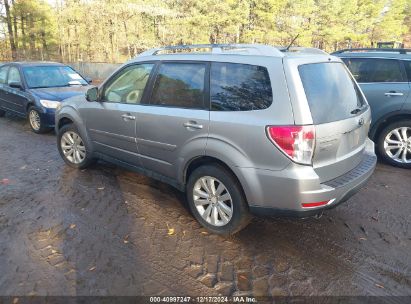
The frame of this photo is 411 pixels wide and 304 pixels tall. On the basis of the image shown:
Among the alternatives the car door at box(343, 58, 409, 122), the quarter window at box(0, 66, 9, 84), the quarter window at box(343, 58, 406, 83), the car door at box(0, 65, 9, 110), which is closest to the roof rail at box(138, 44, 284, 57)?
the car door at box(343, 58, 409, 122)

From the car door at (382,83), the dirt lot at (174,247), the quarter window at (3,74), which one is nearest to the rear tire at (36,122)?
the quarter window at (3,74)

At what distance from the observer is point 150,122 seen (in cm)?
391

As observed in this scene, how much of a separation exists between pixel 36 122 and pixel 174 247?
5.79 m

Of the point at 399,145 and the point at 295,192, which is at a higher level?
the point at 295,192

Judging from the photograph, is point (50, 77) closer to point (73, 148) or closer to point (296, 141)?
point (73, 148)

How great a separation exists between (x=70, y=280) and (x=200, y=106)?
1948 millimetres

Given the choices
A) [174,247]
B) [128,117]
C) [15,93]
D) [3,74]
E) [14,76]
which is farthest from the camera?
[3,74]

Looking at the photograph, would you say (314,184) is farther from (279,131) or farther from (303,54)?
(303,54)

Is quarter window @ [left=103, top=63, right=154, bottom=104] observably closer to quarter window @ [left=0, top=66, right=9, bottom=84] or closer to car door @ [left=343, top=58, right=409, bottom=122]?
car door @ [left=343, top=58, right=409, bottom=122]

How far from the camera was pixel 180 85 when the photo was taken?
3.71 meters

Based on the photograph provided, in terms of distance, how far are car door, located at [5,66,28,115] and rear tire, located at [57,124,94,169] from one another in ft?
10.4

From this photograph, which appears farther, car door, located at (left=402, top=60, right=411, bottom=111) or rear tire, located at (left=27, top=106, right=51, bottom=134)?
rear tire, located at (left=27, top=106, right=51, bottom=134)

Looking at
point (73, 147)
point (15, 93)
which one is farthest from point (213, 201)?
point (15, 93)

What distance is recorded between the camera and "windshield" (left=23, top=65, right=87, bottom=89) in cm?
810
